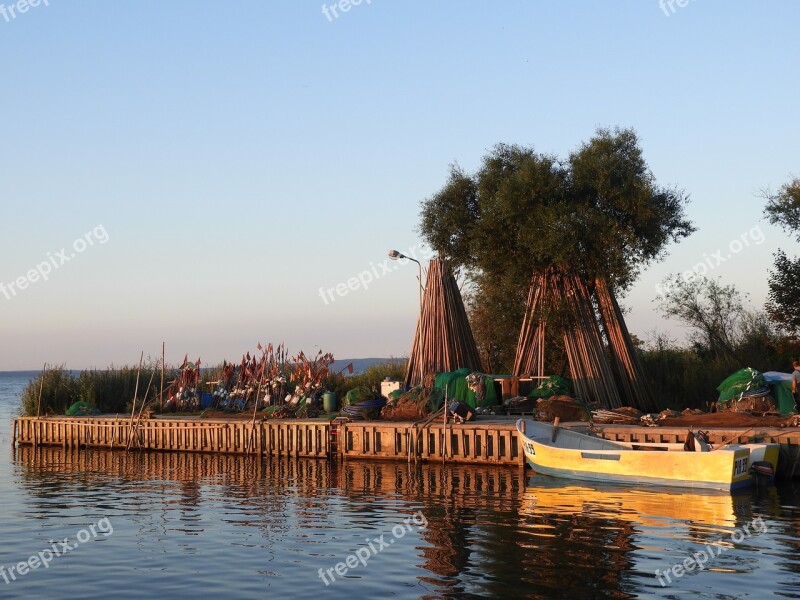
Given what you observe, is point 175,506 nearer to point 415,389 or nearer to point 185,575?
point 185,575

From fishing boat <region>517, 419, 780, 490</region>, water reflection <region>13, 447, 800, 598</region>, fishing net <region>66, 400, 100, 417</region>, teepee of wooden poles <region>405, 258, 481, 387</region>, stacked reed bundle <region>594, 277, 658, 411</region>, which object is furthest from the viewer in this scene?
fishing net <region>66, 400, 100, 417</region>

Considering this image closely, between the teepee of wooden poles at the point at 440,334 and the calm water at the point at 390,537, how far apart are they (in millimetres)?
9931

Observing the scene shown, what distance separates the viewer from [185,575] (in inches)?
609

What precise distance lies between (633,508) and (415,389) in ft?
43.6

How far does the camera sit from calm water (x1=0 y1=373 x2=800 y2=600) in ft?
47.5

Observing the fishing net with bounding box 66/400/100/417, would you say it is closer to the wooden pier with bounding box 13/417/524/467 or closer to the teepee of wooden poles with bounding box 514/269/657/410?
the wooden pier with bounding box 13/417/524/467

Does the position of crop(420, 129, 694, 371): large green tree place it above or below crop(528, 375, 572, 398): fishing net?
above
